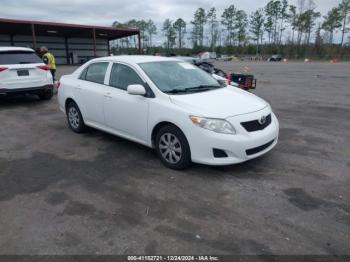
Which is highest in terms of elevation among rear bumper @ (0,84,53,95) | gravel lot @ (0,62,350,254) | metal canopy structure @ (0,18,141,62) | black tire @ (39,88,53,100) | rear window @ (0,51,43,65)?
metal canopy structure @ (0,18,141,62)

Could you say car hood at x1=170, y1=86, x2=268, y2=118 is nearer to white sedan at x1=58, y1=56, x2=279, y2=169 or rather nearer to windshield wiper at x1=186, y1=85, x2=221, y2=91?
white sedan at x1=58, y1=56, x2=279, y2=169

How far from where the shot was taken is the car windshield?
488cm

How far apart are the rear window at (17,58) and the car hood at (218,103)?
687 cm

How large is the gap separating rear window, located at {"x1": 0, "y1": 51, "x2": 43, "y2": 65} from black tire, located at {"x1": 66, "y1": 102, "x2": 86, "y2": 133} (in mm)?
3839

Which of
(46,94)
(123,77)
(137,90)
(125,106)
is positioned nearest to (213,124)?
(137,90)

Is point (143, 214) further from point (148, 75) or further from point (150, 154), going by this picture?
point (148, 75)

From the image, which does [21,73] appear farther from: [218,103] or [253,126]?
[253,126]

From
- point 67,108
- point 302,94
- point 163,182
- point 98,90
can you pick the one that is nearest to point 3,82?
point 67,108

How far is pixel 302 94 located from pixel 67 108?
9119mm

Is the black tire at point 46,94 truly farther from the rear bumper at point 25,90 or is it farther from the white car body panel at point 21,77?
the white car body panel at point 21,77

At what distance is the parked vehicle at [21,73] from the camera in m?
9.02

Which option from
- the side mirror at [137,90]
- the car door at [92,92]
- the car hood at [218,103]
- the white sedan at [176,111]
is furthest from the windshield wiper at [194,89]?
the car door at [92,92]

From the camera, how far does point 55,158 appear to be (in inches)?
206

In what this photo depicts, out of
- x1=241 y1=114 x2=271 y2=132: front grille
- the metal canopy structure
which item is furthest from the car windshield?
the metal canopy structure
